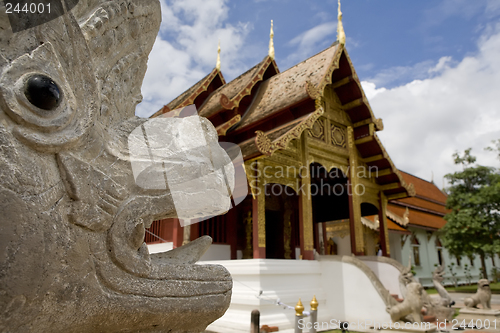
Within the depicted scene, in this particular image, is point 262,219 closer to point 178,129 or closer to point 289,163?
point 289,163

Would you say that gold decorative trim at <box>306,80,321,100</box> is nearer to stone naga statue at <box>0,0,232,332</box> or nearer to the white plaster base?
the white plaster base

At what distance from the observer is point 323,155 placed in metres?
7.59

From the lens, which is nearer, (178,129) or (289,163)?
(178,129)

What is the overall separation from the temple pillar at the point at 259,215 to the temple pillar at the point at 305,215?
1.06 m

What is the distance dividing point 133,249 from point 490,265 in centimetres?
2666

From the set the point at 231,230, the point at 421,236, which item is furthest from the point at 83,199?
the point at 421,236

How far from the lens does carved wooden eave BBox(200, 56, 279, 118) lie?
250 inches

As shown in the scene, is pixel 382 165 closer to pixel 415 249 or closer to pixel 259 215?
pixel 259 215

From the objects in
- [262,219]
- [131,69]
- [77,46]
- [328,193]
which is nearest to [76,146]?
→ [77,46]

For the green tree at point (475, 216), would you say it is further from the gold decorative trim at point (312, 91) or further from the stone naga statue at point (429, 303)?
the gold decorative trim at point (312, 91)

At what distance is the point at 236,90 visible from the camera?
745 cm

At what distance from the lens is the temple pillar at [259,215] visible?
5.89 meters

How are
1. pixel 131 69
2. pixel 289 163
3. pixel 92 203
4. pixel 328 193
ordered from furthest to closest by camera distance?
1. pixel 328 193
2. pixel 289 163
3. pixel 131 69
4. pixel 92 203
